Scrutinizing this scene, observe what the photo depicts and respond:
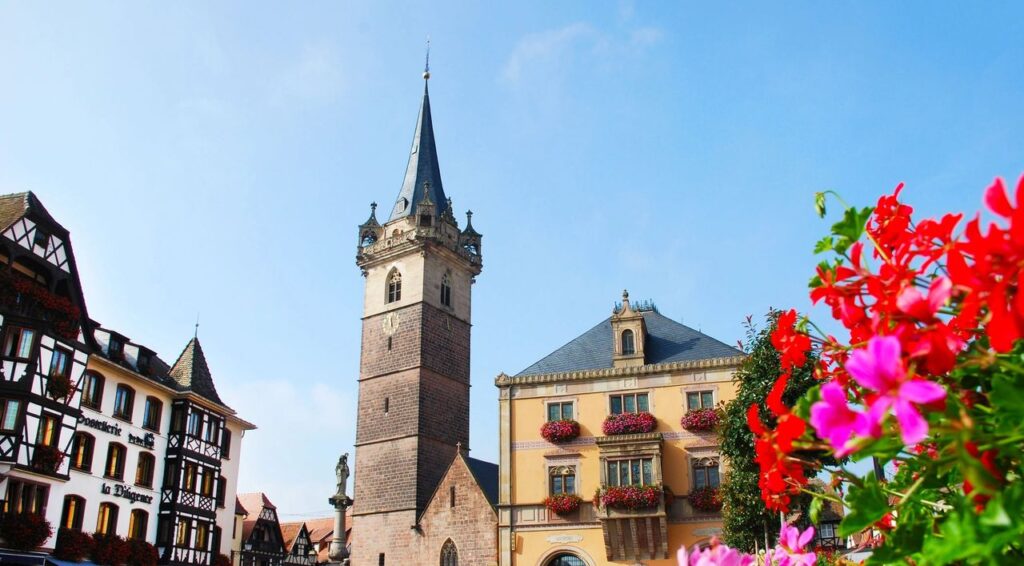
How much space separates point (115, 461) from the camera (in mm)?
31766

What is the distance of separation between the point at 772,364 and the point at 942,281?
18.7 meters

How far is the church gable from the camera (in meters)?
34.0

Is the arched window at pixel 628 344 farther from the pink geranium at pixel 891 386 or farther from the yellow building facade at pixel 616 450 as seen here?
the pink geranium at pixel 891 386

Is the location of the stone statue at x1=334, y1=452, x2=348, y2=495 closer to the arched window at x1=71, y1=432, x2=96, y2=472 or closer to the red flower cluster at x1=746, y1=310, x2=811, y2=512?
the arched window at x1=71, y1=432, x2=96, y2=472

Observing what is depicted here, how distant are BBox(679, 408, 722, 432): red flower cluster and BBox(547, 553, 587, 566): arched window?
608 cm

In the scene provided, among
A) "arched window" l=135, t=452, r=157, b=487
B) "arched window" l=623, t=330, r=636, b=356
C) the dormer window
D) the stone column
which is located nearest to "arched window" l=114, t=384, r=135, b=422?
the dormer window

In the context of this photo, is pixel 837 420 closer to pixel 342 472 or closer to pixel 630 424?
pixel 630 424

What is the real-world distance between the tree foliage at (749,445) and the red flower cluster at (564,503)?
9.29 meters

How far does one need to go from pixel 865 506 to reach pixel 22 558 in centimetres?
2876

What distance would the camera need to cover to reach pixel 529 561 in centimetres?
3108

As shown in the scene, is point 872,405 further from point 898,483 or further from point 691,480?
point 691,480

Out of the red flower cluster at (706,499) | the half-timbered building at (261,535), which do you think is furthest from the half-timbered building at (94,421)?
the red flower cluster at (706,499)

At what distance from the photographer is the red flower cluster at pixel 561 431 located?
1236 inches

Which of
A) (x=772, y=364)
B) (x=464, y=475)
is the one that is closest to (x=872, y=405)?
(x=772, y=364)
